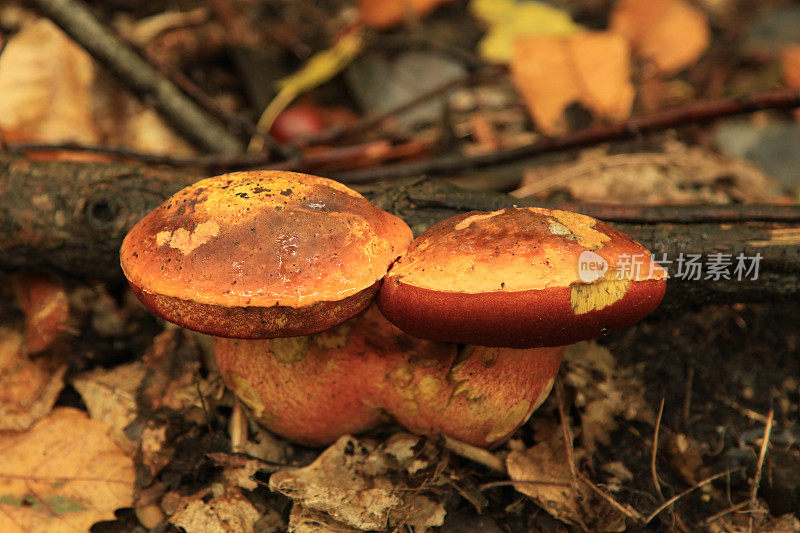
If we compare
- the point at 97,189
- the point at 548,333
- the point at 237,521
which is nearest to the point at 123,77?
the point at 97,189

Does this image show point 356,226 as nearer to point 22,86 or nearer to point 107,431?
point 107,431

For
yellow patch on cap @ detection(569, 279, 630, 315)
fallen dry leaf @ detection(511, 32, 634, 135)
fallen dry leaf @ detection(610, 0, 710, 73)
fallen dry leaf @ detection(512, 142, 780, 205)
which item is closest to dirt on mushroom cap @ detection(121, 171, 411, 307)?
yellow patch on cap @ detection(569, 279, 630, 315)

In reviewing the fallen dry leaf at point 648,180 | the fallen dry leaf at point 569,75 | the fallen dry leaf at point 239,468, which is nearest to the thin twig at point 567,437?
the fallen dry leaf at point 239,468

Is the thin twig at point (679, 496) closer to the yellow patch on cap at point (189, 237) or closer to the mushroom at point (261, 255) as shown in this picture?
the mushroom at point (261, 255)

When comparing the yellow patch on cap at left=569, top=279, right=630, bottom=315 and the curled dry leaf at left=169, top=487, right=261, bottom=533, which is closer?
the yellow patch on cap at left=569, top=279, right=630, bottom=315

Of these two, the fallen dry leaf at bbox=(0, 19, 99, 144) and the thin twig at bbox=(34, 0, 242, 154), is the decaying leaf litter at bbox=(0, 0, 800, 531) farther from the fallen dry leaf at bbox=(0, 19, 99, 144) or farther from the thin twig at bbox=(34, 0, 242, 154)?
the thin twig at bbox=(34, 0, 242, 154)

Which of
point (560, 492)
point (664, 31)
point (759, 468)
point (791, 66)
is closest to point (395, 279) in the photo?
point (560, 492)
